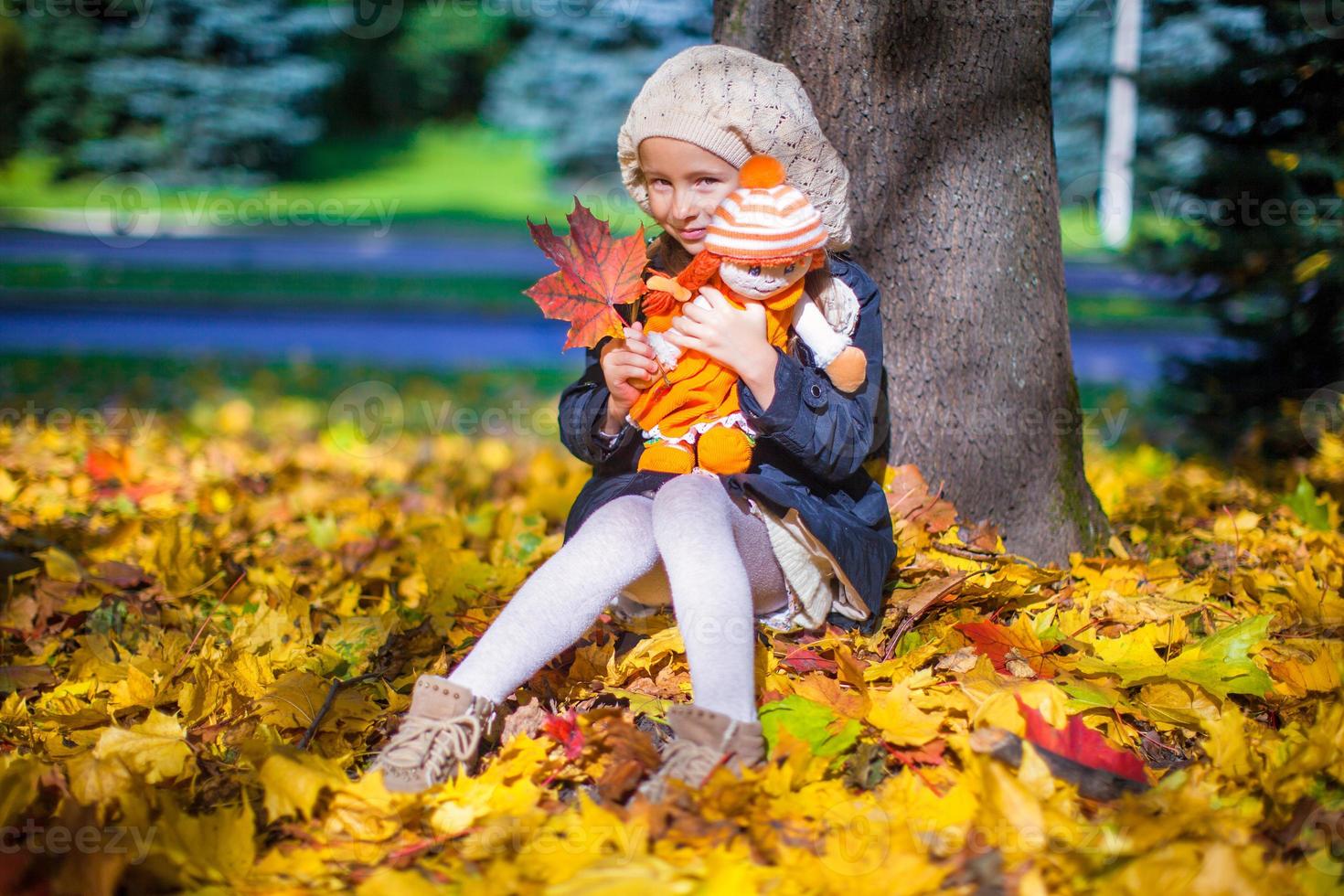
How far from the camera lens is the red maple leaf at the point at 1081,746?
1.59 m

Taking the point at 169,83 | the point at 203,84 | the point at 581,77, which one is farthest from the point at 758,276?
the point at 169,83

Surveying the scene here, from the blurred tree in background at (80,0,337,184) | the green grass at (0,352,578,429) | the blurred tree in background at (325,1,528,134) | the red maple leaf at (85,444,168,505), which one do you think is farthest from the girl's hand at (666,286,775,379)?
the blurred tree in background at (325,1,528,134)

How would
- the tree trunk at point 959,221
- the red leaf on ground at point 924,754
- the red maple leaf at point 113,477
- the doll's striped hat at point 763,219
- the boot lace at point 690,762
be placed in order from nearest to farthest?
the boot lace at point 690,762
the red leaf on ground at point 924,754
the doll's striped hat at point 763,219
the tree trunk at point 959,221
the red maple leaf at point 113,477

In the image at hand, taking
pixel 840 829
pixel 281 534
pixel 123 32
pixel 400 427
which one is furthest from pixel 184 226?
pixel 840 829

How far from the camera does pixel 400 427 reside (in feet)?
16.3

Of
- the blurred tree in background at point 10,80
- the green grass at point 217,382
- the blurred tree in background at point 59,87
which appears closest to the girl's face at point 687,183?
the green grass at point 217,382

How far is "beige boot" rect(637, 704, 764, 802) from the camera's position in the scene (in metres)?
1.56

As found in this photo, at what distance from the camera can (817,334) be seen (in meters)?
1.96

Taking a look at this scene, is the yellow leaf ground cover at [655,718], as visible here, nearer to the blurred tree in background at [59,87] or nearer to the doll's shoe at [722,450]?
the doll's shoe at [722,450]

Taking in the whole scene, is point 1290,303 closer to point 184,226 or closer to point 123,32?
point 184,226

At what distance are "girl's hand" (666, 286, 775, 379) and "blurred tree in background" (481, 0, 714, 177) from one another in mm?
13829

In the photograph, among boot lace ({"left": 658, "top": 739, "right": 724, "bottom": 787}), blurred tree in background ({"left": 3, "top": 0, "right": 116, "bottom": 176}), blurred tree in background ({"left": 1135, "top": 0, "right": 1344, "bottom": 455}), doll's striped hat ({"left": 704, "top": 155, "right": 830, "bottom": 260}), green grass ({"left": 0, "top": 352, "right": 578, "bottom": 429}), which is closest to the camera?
boot lace ({"left": 658, "top": 739, "right": 724, "bottom": 787})

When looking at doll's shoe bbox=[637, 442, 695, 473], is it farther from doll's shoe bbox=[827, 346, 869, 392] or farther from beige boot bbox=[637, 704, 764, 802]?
beige boot bbox=[637, 704, 764, 802]

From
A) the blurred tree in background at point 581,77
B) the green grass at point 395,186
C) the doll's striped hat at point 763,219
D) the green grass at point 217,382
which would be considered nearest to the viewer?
the doll's striped hat at point 763,219
